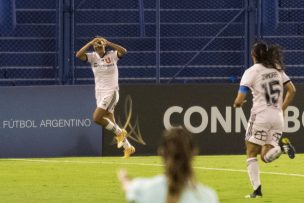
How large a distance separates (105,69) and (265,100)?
8.15m

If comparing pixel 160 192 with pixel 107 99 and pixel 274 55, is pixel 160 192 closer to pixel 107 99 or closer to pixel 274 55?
pixel 274 55

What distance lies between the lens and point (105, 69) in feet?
67.6

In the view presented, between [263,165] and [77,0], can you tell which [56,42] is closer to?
[77,0]

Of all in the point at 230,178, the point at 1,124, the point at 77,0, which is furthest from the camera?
the point at 77,0

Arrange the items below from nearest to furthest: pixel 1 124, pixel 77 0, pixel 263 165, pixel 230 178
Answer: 1. pixel 230 178
2. pixel 263 165
3. pixel 1 124
4. pixel 77 0

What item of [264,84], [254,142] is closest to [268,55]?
[264,84]

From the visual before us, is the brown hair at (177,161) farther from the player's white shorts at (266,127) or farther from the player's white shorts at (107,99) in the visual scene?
the player's white shorts at (107,99)

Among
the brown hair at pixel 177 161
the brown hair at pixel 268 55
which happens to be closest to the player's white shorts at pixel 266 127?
the brown hair at pixel 268 55

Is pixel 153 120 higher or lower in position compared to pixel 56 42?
lower

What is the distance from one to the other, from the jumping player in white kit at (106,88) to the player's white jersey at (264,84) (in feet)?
25.5

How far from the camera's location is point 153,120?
22.0m

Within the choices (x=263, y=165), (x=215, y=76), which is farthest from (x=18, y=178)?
(x=215, y=76)

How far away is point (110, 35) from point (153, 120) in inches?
122

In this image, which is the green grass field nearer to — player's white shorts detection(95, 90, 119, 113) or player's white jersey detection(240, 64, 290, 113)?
player's white shorts detection(95, 90, 119, 113)
